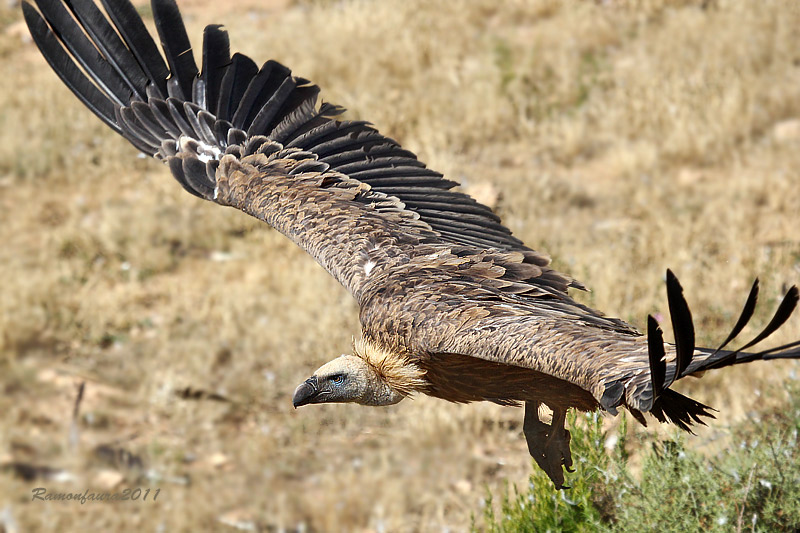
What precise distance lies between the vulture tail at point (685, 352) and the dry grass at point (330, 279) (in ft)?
12.3

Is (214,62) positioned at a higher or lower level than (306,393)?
higher

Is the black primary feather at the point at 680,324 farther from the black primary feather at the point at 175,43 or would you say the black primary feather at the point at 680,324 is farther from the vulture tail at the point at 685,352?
the black primary feather at the point at 175,43

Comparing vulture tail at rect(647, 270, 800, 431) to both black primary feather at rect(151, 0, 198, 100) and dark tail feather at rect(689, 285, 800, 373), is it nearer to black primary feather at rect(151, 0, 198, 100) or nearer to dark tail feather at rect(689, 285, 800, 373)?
dark tail feather at rect(689, 285, 800, 373)

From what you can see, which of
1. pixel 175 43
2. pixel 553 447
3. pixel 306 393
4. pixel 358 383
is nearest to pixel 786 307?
pixel 553 447

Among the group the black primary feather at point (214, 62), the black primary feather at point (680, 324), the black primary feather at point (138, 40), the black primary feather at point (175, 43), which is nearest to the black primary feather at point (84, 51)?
the black primary feather at point (138, 40)

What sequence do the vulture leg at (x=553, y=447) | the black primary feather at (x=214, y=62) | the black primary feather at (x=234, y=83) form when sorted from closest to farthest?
the vulture leg at (x=553, y=447), the black primary feather at (x=214, y=62), the black primary feather at (x=234, y=83)

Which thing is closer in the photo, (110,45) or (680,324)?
(680,324)

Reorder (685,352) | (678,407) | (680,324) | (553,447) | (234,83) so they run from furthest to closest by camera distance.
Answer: (234,83) → (553,447) → (678,407) → (685,352) → (680,324)

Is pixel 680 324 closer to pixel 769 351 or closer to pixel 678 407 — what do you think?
pixel 769 351

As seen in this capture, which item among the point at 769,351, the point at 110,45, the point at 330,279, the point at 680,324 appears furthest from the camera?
the point at 330,279

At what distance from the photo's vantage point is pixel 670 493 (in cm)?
521

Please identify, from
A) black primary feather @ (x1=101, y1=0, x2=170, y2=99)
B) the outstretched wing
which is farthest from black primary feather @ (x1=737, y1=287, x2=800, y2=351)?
black primary feather @ (x1=101, y1=0, x2=170, y2=99)

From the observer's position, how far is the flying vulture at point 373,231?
438cm

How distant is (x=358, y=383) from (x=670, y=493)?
1821 millimetres
